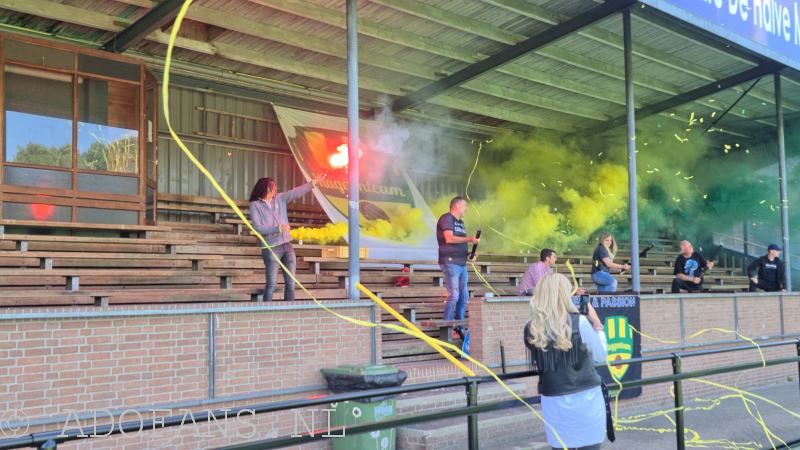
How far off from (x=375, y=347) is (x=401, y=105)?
913 cm

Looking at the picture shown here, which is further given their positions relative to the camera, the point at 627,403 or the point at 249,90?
the point at 249,90

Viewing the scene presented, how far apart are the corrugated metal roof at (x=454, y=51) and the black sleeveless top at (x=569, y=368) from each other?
8.18 metres

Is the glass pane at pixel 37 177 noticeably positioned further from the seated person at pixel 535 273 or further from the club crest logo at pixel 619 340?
the club crest logo at pixel 619 340

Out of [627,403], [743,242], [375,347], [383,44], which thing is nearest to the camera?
[375,347]

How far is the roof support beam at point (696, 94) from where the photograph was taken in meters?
14.9

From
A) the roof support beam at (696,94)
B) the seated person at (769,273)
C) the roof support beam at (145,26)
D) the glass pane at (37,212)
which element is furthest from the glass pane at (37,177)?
the roof support beam at (696,94)

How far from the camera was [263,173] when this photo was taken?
15320 millimetres

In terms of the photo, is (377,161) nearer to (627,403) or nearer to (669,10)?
(669,10)

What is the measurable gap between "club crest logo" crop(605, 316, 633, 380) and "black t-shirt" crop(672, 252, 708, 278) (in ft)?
9.14

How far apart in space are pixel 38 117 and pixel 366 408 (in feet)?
24.9

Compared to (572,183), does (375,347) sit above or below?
below

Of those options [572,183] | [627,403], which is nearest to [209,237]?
[627,403]

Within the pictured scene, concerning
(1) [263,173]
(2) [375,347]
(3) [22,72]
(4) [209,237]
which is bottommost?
(2) [375,347]

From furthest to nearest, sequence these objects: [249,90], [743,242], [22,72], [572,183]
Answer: [743,242]
[572,183]
[249,90]
[22,72]
